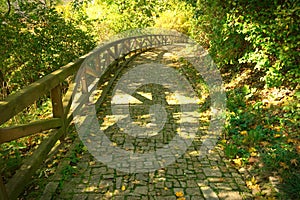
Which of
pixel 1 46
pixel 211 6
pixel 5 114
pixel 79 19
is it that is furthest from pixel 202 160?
pixel 79 19

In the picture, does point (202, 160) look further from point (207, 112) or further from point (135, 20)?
point (135, 20)

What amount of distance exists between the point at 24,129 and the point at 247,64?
20.3 ft

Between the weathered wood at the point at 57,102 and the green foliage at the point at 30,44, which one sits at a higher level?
the green foliage at the point at 30,44

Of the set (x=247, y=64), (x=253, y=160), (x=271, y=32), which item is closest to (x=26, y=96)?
(x=253, y=160)

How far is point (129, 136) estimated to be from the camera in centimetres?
473

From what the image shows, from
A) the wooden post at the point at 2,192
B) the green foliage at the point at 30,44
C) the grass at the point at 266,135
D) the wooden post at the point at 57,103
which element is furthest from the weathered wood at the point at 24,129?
the grass at the point at 266,135

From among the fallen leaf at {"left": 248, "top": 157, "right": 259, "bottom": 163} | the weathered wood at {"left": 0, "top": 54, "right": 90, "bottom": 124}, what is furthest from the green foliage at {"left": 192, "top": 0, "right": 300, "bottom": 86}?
the weathered wood at {"left": 0, "top": 54, "right": 90, "bottom": 124}

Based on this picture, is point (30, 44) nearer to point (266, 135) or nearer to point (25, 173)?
point (25, 173)

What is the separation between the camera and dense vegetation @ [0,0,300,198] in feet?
12.3

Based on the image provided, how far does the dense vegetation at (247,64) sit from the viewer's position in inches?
148

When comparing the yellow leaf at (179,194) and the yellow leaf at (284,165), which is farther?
the yellow leaf at (284,165)

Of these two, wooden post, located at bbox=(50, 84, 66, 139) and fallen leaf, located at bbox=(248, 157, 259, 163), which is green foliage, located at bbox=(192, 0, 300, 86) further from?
wooden post, located at bbox=(50, 84, 66, 139)

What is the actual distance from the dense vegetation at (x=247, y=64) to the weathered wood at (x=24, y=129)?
71 cm

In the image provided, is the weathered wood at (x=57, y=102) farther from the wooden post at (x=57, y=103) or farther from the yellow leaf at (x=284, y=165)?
the yellow leaf at (x=284, y=165)
